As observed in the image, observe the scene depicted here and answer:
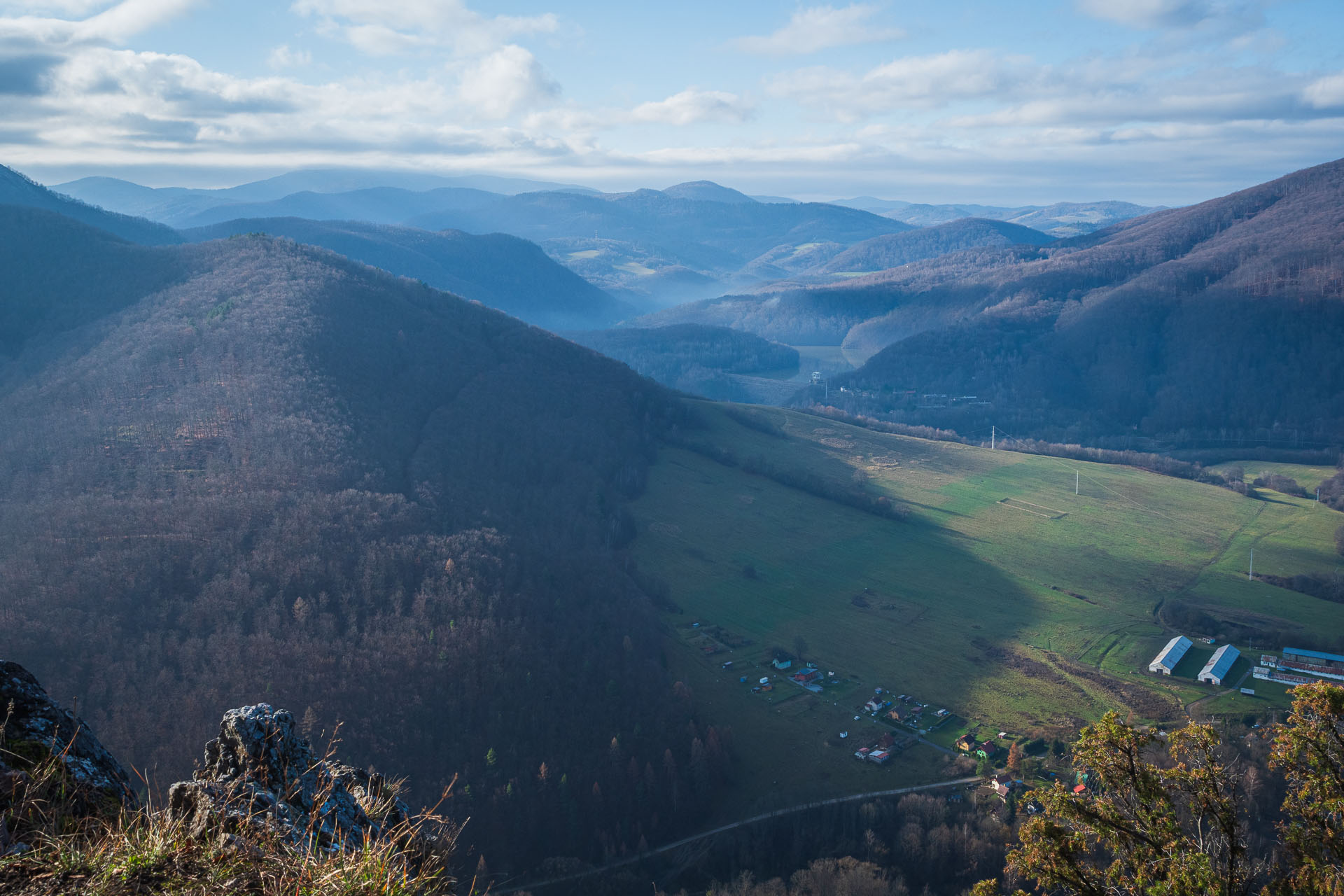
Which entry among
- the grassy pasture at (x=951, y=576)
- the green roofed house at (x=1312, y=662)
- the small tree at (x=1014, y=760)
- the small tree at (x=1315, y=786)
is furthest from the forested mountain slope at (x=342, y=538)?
the green roofed house at (x=1312, y=662)

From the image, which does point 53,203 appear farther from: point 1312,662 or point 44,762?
point 1312,662

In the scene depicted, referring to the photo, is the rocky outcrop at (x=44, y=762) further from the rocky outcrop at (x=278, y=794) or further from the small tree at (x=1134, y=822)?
the small tree at (x=1134, y=822)

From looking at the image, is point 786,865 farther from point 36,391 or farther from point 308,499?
point 36,391

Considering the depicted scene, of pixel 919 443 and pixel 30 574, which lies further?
pixel 919 443

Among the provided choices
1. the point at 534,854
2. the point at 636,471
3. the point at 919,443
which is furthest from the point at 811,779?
the point at 919,443

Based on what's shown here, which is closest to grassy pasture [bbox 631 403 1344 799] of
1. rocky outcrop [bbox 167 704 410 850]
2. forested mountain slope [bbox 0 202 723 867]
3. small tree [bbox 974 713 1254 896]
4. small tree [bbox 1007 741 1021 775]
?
small tree [bbox 1007 741 1021 775]

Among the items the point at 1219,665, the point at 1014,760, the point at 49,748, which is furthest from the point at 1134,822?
the point at 1219,665

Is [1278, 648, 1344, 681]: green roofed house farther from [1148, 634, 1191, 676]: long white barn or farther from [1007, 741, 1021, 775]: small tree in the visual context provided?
[1007, 741, 1021, 775]: small tree
